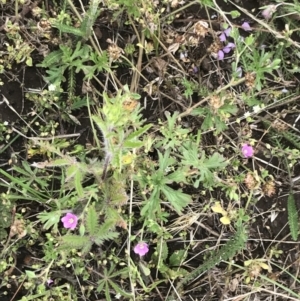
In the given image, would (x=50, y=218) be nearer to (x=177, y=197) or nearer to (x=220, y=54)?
(x=177, y=197)

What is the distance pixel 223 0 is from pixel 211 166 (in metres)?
0.82

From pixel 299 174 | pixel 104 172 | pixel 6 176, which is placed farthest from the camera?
pixel 299 174

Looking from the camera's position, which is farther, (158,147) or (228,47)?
(228,47)

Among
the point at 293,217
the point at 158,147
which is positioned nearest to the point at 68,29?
the point at 158,147

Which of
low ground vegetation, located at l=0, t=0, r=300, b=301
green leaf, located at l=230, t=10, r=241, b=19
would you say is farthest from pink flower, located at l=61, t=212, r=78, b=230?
green leaf, located at l=230, t=10, r=241, b=19

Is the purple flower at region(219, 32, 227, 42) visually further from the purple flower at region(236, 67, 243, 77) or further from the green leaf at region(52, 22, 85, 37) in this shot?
the green leaf at region(52, 22, 85, 37)

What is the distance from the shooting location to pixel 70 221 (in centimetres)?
235

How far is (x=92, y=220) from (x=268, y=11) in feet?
3.99

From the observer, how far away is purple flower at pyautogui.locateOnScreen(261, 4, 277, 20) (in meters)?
2.59

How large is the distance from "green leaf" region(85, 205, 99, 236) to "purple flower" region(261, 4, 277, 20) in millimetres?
1175

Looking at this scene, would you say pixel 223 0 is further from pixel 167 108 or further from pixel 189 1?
pixel 167 108

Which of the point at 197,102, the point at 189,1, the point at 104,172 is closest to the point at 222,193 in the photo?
the point at 197,102

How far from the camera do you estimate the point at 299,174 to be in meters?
2.69

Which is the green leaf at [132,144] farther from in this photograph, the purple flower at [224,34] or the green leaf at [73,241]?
the purple flower at [224,34]
